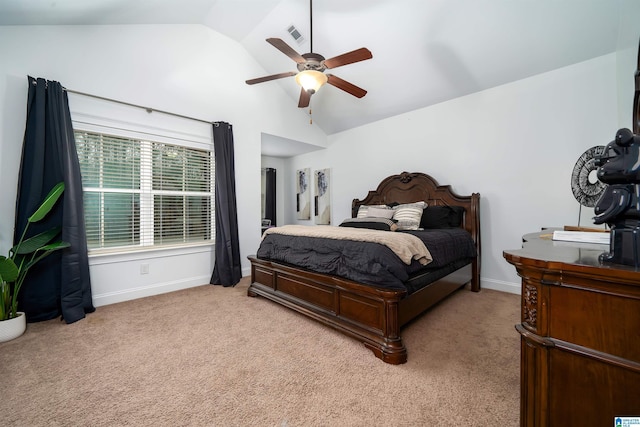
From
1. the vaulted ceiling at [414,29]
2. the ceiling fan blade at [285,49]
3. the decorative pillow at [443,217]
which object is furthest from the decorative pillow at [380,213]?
the ceiling fan blade at [285,49]

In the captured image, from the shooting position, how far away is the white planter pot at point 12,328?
211 centimetres

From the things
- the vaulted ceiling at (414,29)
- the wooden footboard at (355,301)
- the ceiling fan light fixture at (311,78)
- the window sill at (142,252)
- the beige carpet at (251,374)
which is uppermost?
the vaulted ceiling at (414,29)

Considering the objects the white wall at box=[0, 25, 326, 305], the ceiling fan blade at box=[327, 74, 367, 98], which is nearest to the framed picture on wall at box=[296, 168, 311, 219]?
the white wall at box=[0, 25, 326, 305]

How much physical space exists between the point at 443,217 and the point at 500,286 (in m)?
1.14

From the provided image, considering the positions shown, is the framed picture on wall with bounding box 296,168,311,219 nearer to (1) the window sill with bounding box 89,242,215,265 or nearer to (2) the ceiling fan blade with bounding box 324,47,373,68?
(1) the window sill with bounding box 89,242,215,265

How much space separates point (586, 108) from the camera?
2.83 metres

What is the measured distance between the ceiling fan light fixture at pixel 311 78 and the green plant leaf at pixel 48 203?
2.47 metres

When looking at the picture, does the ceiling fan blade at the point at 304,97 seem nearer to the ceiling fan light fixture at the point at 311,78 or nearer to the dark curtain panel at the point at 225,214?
the ceiling fan light fixture at the point at 311,78

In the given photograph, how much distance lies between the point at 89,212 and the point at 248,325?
7.30 feet

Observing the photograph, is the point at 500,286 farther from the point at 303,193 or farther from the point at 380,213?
the point at 303,193

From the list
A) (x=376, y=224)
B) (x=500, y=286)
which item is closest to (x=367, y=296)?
(x=376, y=224)

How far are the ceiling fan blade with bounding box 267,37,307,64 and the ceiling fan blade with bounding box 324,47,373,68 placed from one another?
234mm

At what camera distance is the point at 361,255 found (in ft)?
6.70

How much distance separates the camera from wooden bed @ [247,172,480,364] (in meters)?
1.83
